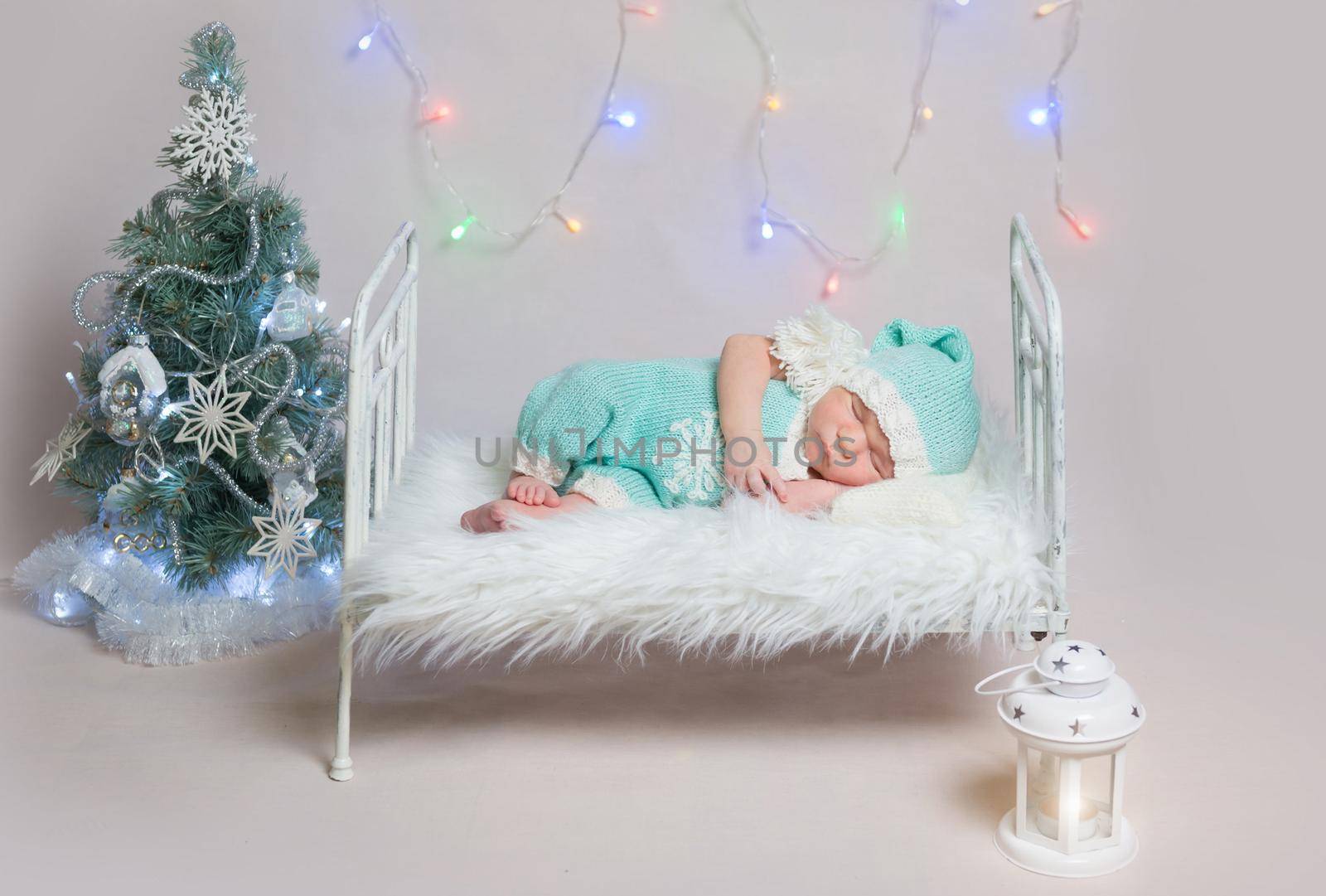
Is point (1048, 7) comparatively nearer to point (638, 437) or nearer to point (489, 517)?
point (638, 437)

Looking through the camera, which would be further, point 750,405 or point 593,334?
point 593,334

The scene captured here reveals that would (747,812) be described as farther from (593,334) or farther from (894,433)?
(593,334)

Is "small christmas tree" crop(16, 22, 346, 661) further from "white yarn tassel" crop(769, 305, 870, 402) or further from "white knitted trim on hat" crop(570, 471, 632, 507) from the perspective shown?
"white yarn tassel" crop(769, 305, 870, 402)

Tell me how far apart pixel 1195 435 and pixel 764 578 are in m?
1.70

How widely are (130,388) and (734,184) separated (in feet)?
4.67

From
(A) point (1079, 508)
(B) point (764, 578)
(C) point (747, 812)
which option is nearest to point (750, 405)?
(B) point (764, 578)

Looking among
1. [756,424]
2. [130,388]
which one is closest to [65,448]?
[130,388]

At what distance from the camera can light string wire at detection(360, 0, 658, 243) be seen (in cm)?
291

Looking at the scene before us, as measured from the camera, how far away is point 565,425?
89.2 inches

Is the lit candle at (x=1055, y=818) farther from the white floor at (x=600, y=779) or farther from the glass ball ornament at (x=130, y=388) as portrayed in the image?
the glass ball ornament at (x=130, y=388)

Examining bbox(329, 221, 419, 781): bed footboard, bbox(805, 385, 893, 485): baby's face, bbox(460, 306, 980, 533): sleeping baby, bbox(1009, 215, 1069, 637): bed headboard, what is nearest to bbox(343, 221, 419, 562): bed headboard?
bbox(329, 221, 419, 781): bed footboard

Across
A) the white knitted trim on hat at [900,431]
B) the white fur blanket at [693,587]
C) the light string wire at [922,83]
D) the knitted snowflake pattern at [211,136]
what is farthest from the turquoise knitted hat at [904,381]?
the knitted snowflake pattern at [211,136]

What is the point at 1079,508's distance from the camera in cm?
307

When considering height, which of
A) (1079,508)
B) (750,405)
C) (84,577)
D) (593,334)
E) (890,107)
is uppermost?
(890,107)
